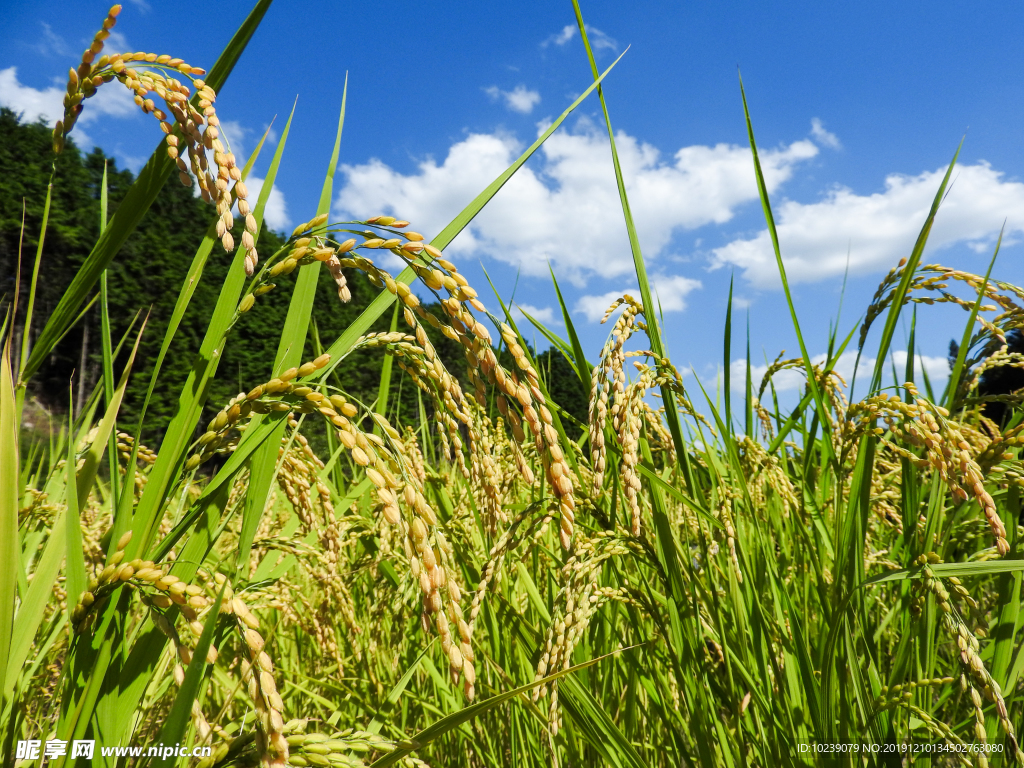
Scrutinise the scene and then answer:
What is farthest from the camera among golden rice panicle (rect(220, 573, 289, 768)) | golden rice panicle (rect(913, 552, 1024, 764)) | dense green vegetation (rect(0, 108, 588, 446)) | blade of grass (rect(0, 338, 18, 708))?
dense green vegetation (rect(0, 108, 588, 446))

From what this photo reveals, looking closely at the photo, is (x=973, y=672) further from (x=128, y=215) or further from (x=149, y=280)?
(x=149, y=280)

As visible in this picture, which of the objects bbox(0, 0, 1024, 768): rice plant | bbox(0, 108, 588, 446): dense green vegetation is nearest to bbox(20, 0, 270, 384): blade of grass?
bbox(0, 0, 1024, 768): rice plant

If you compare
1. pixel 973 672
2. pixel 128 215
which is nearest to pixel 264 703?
pixel 128 215

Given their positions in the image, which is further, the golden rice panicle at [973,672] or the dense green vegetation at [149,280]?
the dense green vegetation at [149,280]

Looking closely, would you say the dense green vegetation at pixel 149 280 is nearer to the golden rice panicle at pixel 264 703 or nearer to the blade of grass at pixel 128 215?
the blade of grass at pixel 128 215

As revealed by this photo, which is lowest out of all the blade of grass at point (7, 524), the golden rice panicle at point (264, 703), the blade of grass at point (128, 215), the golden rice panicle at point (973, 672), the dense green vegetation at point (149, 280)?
the golden rice panicle at point (973, 672)

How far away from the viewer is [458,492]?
244cm

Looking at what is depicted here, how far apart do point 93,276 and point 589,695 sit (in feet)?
3.64

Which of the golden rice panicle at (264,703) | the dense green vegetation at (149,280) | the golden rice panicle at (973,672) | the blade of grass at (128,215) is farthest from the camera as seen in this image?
the dense green vegetation at (149,280)

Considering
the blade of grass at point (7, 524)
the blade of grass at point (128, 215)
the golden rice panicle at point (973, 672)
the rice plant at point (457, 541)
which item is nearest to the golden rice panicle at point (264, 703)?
the rice plant at point (457, 541)

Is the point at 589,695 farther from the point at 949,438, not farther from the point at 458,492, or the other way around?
the point at 458,492

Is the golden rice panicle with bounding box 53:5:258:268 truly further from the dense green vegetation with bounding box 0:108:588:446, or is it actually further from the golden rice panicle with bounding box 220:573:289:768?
the dense green vegetation with bounding box 0:108:588:446

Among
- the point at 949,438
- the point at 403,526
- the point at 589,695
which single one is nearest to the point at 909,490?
the point at 949,438

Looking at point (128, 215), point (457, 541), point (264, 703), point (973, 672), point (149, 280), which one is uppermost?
point (149, 280)
